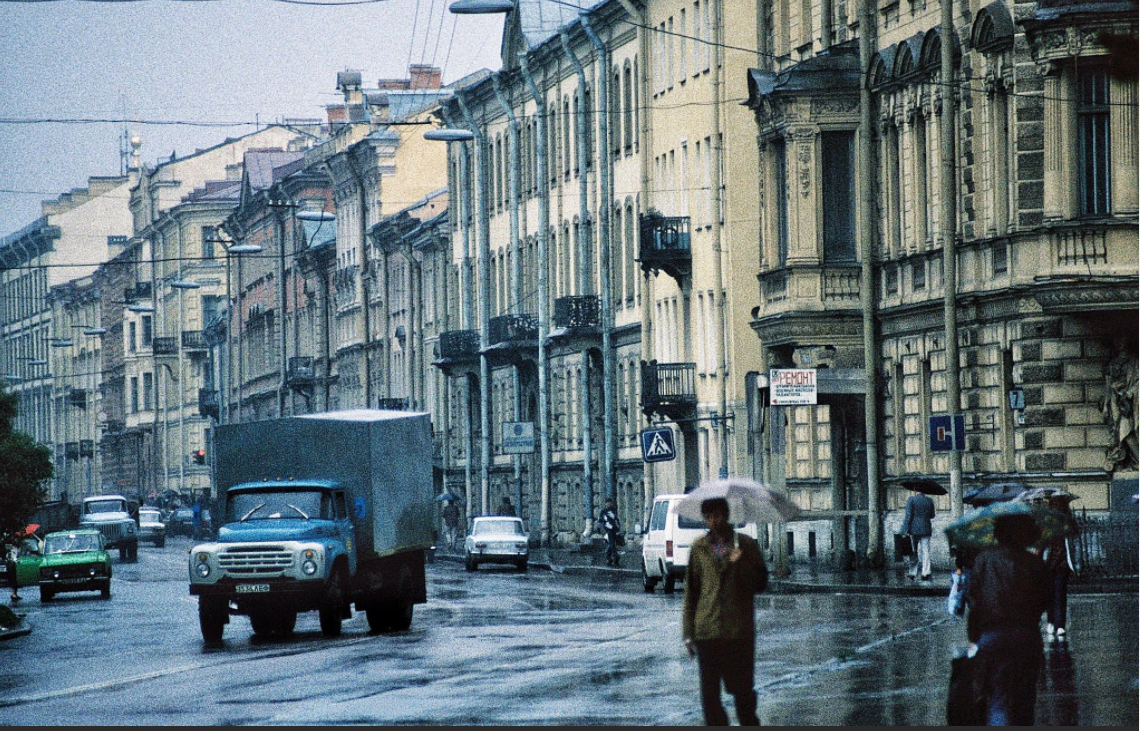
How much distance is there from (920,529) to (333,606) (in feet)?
38.1

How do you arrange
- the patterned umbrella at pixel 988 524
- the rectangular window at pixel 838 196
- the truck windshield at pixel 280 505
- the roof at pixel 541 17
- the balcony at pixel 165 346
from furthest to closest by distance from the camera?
the balcony at pixel 165 346, the roof at pixel 541 17, the rectangular window at pixel 838 196, the truck windshield at pixel 280 505, the patterned umbrella at pixel 988 524

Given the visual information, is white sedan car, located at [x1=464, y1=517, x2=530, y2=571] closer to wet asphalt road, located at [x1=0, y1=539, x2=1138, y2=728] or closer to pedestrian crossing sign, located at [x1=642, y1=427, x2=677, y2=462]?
pedestrian crossing sign, located at [x1=642, y1=427, x2=677, y2=462]

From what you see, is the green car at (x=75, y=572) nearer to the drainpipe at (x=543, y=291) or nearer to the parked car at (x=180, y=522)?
the drainpipe at (x=543, y=291)

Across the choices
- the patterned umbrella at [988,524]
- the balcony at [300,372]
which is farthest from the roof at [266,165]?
the patterned umbrella at [988,524]

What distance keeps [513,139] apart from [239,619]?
3847cm

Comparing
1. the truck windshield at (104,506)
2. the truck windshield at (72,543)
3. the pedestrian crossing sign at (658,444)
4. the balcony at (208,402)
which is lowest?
the truck windshield at (72,543)

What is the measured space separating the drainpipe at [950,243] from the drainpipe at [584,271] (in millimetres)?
24978

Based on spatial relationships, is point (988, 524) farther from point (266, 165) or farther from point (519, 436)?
point (266, 165)

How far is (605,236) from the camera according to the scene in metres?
67.8

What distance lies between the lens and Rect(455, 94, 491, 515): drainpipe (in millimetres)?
79500

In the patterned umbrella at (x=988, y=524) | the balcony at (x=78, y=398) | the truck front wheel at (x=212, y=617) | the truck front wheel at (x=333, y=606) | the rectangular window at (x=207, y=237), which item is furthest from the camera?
the balcony at (x=78, y=398)

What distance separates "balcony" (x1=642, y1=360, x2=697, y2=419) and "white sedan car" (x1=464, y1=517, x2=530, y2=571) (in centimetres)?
448

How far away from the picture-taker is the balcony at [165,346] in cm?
14725

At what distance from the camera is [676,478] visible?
66812mm
